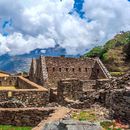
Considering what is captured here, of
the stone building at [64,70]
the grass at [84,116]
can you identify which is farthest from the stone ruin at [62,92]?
the grass at [84,116]

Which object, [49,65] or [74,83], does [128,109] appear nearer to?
[74,83]

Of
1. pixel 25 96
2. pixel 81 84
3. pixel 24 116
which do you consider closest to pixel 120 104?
pixel 24 116

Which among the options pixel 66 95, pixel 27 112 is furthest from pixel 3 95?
pixel 27 112

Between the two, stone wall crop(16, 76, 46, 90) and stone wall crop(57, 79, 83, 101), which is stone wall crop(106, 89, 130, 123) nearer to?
stone wall crop(57, 79, 83, 101)

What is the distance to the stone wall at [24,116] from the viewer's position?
71.4 ft

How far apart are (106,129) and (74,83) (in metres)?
16.2

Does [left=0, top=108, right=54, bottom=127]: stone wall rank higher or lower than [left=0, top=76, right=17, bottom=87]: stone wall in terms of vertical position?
lower

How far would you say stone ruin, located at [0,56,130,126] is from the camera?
64.3 ft

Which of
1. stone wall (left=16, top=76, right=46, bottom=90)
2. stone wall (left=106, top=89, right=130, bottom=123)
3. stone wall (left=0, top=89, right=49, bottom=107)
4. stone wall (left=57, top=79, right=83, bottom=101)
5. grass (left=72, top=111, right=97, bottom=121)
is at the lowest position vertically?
grass (left=72, top=111, right=97, bottom=121)

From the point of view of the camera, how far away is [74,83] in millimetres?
32469

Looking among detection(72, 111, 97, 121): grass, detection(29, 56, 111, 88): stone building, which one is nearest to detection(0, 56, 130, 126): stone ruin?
detection(29, 56, 111, 88): stone building

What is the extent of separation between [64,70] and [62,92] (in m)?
17.4

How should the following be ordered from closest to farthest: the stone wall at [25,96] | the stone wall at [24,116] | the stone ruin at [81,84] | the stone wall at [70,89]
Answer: the stone ruin at [81,84], the stone wall at [24,116], the stone wall at [25,96], the stone wall at [70,89]

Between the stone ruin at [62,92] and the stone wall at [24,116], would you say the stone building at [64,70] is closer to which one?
the stone ruin at [62,92]
